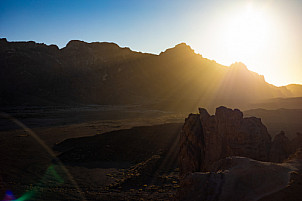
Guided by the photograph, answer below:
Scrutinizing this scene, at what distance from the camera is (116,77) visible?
102875 mm

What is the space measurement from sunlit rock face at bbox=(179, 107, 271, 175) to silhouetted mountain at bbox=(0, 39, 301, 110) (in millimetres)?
56929

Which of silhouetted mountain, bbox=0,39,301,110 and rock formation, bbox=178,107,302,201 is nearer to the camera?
rock formation, bbox=178,107,302,201

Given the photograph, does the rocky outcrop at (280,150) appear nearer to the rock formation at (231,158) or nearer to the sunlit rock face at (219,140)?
the rock formation at (231,158)

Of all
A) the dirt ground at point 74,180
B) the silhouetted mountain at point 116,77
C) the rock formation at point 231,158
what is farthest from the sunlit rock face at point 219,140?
the silhouetted mountain at point 116,77

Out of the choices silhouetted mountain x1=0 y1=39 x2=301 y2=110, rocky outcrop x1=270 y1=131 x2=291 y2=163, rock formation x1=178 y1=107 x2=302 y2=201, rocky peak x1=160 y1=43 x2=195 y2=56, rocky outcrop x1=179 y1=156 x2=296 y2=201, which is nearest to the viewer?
rocky outcrop x1=179 y1=156 x2=296 y2=201

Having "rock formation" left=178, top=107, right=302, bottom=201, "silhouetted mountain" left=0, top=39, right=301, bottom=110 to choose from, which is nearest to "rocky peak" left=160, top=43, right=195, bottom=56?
"silhouetted mountain" left=0, top=39, right=301, bottom=110

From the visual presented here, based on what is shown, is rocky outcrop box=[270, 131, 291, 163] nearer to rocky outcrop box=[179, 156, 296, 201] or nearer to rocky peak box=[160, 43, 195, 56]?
rocky outcrop box=[179, 156, 296, 201]

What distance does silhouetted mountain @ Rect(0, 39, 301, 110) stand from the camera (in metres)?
83.6

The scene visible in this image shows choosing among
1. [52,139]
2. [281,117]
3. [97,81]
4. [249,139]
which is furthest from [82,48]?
[249,139]

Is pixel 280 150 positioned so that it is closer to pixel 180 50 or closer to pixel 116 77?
pixel 116 77

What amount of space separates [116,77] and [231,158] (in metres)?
99.4

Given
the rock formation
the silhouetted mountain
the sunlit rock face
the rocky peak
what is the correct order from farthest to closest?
1. the rocky peak
2. the silhouetted mountain
3. the sunlit rock face
4. the rock formation

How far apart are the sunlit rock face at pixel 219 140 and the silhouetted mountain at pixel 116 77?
56.9 m

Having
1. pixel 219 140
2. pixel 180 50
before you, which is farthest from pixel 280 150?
pixel 180 50
